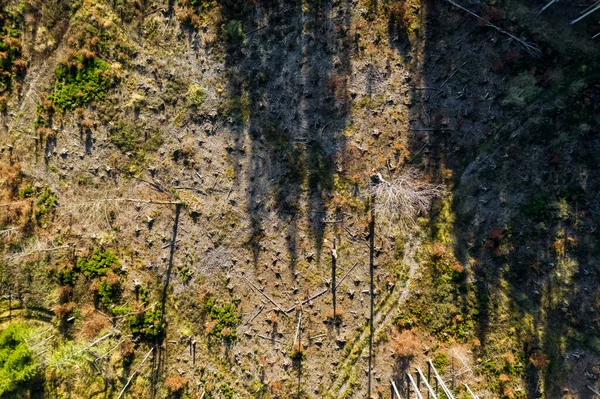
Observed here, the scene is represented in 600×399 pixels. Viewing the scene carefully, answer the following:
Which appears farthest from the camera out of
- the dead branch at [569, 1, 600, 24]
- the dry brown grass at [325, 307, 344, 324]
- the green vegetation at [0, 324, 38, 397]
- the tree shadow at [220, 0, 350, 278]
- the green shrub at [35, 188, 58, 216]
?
the green shrub at [35, 188, 58, 216]

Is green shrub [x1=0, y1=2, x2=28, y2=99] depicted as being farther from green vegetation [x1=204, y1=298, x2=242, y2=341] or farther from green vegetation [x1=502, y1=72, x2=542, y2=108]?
green vegetation [x1=502, y1=72, x2=542, y2=108]

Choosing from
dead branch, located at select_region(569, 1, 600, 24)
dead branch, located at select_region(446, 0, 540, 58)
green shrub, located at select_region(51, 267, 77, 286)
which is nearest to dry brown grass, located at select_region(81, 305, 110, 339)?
green shrub, located at select_region(51, 267, 77, 286)

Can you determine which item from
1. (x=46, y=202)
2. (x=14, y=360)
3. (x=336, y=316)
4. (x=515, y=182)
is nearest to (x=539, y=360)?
(x=515, y=182)

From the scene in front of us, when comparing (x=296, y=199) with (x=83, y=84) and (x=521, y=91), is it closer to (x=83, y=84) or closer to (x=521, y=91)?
(x=521, y=91)

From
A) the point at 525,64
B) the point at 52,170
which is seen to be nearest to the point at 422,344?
the point at 525,64

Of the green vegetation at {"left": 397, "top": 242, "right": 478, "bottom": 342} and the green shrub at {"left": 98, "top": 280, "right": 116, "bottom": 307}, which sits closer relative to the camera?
the green vegetation at {"left": 397, "top": 242, "right": 478, "bottom": 342}

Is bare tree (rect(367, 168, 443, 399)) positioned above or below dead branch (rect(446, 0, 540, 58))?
below

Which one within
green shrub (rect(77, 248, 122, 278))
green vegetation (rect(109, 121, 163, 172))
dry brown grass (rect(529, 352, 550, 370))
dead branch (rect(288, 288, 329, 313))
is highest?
green vegetation (rect(109, 121, 163, 172))

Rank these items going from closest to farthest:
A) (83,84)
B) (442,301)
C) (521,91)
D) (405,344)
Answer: (521,91) → (405,344) → (442,301) → (83,84)
